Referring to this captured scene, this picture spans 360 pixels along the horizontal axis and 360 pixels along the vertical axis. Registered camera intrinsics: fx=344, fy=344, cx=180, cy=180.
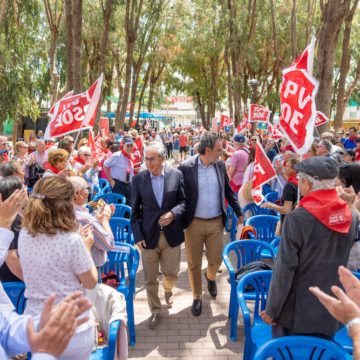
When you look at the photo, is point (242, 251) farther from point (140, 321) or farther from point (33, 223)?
point (33, 223)

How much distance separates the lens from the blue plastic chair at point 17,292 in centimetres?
279

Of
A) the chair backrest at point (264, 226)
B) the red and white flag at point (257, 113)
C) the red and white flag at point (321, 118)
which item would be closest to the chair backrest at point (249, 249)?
the chair backrest at point (264, 226)

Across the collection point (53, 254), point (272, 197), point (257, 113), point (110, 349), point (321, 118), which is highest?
point (257, 113)

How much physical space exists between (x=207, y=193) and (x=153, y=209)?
2.42 ft

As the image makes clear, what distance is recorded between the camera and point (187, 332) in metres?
3.84

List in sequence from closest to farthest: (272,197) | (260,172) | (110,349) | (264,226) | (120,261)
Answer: (110,349) < (120,261) < (264,226) < (260,172) < (272,197)

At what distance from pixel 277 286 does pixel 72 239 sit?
1401 mm

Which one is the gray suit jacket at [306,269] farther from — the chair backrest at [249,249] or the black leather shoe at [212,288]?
the black leather shoe at [212,288]

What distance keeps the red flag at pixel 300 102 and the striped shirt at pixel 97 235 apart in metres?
2.20

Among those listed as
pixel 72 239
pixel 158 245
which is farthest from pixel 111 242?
pixel 158 245

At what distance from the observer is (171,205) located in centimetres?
398

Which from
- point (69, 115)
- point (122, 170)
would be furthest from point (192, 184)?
point (122, 170)

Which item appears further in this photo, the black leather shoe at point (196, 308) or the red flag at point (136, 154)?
the red flag at point (136, 154)

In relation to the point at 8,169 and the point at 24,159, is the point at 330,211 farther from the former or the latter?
the point at 24,159
